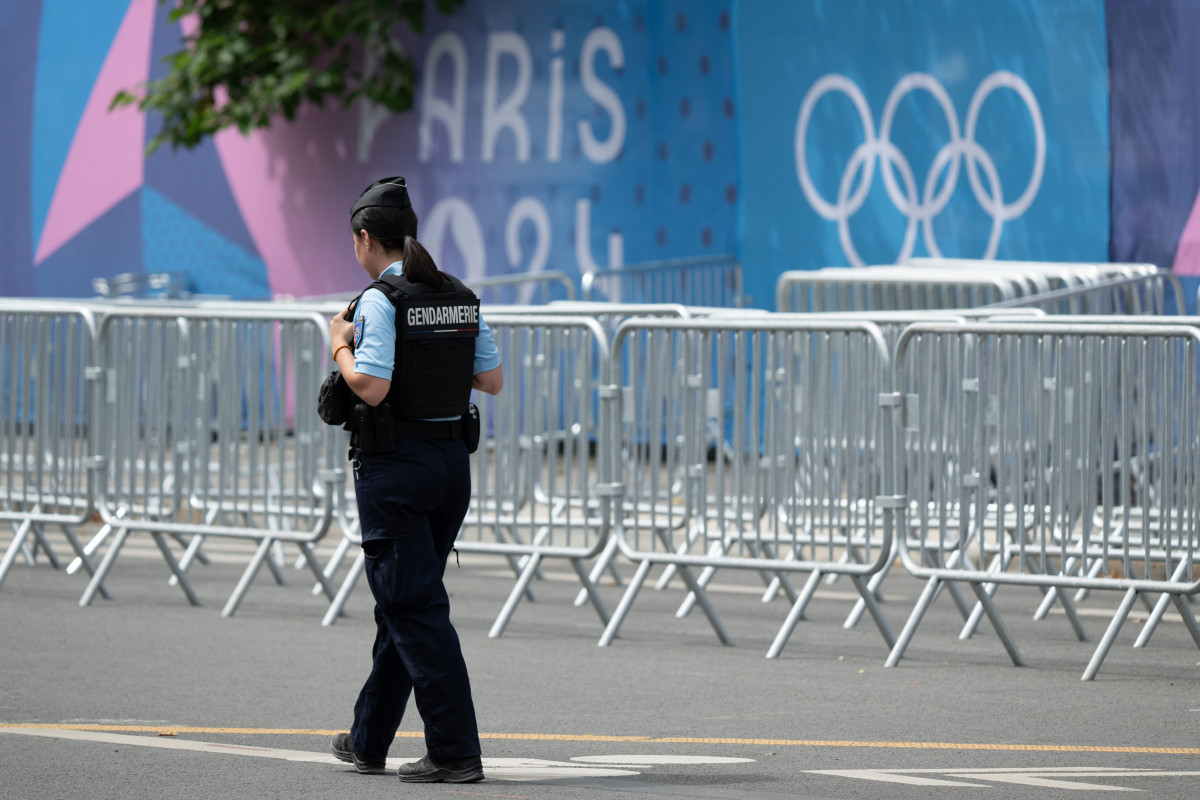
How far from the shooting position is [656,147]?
16.7 m

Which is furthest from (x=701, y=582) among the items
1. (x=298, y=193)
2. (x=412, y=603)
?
(x=298, y=193)

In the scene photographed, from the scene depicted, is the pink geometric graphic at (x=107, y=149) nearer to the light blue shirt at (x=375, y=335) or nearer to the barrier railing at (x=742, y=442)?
the barrier railing at (x=742, y=442)

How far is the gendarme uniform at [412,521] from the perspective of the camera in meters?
6.47

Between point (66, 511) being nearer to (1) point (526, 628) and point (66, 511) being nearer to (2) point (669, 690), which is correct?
(1) point (526, 628)

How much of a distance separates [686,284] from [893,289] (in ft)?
11.3

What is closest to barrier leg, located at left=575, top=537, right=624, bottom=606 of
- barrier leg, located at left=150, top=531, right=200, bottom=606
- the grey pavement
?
the grey pavement

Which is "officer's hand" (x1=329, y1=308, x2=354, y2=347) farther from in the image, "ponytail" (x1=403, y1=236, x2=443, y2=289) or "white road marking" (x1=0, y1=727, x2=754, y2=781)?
"white road marking" (x1=0, y1=727, x2=754, y2=781)

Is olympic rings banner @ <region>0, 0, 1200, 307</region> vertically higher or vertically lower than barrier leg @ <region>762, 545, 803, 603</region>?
higher

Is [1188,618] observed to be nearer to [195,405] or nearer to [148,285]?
[195,405]

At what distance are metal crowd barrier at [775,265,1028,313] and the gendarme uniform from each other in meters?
5.91

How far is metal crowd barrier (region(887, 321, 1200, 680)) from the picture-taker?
27.7 feet

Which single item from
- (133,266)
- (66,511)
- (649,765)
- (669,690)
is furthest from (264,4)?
(649,765)

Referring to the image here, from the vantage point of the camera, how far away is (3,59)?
66.2 feet

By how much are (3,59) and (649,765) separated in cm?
1563
